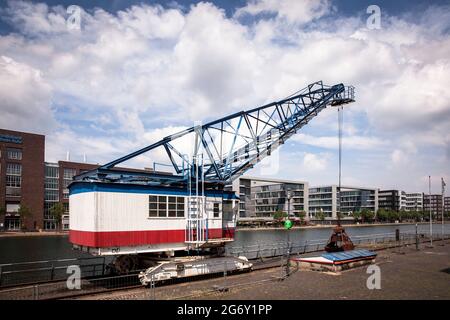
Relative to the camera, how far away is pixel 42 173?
336 feet

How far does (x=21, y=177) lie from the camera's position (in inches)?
3861

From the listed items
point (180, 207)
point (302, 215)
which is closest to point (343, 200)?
point (302, 215)

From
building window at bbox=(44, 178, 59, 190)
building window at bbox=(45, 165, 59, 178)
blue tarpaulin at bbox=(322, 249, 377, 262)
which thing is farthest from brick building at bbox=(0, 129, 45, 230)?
blue tarpaulin at bbox=(322, 249, 377, 262)

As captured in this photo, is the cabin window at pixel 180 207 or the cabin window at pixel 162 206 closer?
the cabin window at pixel 162 206

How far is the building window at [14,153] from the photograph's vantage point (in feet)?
316

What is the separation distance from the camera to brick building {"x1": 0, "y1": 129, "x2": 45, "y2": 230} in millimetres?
95062

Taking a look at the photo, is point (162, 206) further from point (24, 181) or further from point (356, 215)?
point (356, 215)

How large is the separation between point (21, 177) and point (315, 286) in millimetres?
98295

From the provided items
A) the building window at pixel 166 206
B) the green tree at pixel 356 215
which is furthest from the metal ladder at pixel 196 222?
the green tree at pixel 356 215

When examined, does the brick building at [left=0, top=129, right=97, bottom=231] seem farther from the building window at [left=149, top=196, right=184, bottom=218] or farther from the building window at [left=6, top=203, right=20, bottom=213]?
the building window at [left=149, top=196, right=184, bottom=218]

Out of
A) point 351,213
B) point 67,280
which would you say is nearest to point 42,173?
point 67,280

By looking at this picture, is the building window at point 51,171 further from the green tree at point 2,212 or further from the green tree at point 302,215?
the green tree at point 302,215

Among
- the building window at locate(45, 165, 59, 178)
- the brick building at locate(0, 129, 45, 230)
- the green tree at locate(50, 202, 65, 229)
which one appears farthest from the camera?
the building window at locate(45, 165, 59, 178)

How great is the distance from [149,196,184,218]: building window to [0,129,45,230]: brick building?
8892cm
